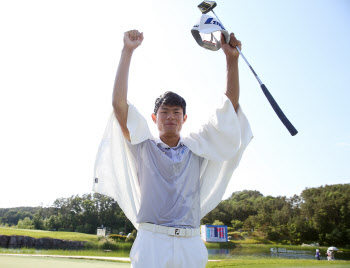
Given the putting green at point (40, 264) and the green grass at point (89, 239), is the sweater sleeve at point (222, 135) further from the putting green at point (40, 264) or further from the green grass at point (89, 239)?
the green grass at point (89, 239)

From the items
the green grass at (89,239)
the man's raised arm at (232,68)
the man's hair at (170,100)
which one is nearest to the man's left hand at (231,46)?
the man's raised arm at (232,68)

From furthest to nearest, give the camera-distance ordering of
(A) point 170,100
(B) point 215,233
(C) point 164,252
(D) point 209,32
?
(B) point 215,233 → (D) point 209,32 → (A) point 170,100 → (C) point 164,252

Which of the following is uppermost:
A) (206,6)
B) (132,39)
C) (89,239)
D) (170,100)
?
(206,6)

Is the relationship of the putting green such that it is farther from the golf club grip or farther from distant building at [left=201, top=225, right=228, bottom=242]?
distant building at [left=201, top=225, right=228, bottom=242]

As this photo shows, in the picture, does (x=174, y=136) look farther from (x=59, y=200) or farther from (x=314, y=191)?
(x=314, y=191)

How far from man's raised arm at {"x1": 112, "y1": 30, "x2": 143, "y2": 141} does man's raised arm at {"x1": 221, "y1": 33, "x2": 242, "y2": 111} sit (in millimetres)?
686

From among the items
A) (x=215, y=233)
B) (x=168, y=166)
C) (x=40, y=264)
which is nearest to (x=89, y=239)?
(x=215, y=233)

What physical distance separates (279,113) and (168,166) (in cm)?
89

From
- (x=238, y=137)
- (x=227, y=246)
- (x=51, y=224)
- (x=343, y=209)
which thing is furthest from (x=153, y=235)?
(x=343, y=209)

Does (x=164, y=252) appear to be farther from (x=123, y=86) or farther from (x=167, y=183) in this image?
(x=123, y=86)

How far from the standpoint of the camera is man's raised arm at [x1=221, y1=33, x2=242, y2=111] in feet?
6.79

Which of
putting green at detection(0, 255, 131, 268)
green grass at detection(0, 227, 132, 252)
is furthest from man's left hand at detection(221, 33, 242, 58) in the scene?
green grass at detection(0, 227, 132, 252)

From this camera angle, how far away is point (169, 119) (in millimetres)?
2088

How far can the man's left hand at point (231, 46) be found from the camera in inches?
86.0
